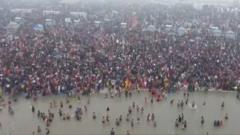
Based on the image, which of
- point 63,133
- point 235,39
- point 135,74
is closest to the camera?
point 63,133

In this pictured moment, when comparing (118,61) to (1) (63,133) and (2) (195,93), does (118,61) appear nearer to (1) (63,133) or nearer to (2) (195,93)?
Answer: (2) (195,93)

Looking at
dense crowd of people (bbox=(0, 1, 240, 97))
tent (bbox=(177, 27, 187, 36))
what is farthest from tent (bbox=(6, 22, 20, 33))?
tent (bbox=(177, 27, 187, 36))

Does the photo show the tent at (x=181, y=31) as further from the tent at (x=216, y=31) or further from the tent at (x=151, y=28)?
the tent at (x=216, y=31)

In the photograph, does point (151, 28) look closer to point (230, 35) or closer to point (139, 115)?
point (230, 35)

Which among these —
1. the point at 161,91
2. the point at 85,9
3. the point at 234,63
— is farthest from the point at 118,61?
the point at 85,9

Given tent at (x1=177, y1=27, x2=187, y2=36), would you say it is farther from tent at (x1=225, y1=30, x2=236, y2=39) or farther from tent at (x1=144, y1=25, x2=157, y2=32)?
tent at (x1=225, y1=30, x2=236, y2=39)
